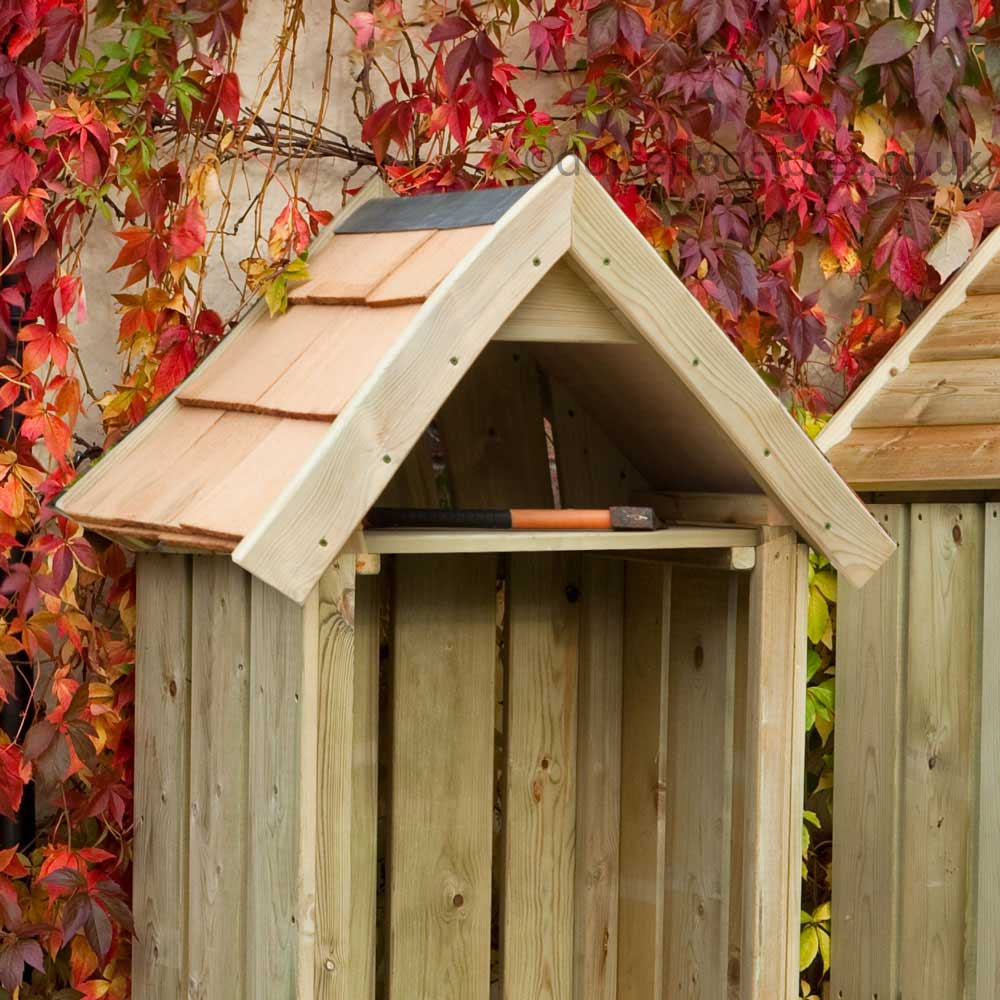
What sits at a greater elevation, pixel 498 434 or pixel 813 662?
pixel 498 434

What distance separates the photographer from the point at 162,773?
198 cm

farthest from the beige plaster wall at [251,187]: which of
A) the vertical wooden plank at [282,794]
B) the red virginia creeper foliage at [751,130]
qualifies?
the vertical wooden plank at [282,794]

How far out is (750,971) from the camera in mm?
2004

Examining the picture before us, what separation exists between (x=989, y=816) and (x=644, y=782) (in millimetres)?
667

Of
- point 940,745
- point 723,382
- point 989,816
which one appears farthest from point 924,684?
point 723,382

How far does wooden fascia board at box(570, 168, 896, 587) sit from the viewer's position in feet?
5.74

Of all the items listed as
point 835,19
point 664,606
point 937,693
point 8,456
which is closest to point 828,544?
point 664,606

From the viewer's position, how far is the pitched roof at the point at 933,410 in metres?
2.46

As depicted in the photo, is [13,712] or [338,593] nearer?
[338,593]

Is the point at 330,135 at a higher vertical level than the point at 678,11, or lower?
lower

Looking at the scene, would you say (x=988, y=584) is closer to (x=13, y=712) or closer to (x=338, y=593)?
(x=338, y=593)

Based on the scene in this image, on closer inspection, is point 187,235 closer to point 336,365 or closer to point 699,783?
point 336,365

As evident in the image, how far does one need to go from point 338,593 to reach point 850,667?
1350mm

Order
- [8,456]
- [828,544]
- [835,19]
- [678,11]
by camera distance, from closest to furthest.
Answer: [828,544] < [8,456] < [678,11] < [835,19]
